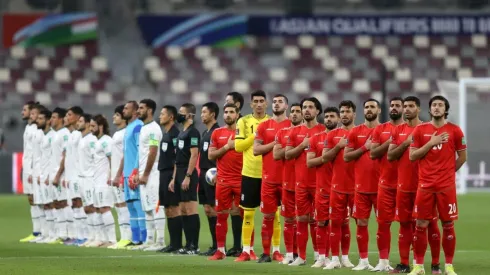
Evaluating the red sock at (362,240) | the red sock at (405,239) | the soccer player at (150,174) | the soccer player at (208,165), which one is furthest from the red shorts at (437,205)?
the soccer player at (150,174)

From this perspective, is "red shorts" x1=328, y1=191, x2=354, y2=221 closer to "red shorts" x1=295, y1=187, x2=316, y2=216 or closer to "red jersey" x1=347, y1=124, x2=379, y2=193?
"red jersey" x1=347, y1=124, x2=379, y2=193

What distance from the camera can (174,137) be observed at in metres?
18.2

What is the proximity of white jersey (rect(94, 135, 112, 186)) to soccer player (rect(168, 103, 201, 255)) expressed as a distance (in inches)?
87.0

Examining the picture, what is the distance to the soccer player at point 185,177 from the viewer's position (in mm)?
17844

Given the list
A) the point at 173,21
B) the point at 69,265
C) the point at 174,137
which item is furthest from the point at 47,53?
the point at 69,265

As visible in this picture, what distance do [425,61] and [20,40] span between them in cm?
1176

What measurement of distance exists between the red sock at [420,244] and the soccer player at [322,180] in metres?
1.55

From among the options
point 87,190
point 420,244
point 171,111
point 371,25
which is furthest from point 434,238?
point 371,25

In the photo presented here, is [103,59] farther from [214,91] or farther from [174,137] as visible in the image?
[174,137]

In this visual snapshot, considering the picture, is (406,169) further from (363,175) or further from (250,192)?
(250,192)

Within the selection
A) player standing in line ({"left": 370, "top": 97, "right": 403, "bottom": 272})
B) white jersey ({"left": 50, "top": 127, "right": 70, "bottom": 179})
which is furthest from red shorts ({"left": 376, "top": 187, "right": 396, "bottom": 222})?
white jersey ({"left": 50, "top": 127, "right": 70, "bottom": 179})

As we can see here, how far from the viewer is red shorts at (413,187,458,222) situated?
13797 mm

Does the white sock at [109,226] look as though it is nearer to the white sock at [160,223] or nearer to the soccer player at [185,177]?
the white sock at [160,223]

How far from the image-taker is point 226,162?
17.0m
